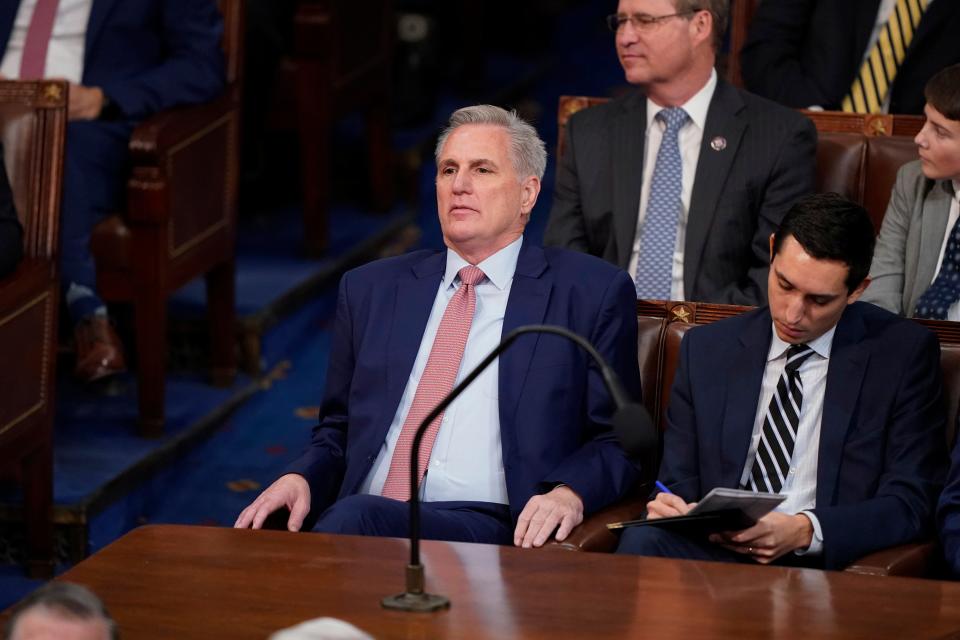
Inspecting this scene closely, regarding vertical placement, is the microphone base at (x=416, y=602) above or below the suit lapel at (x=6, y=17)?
below

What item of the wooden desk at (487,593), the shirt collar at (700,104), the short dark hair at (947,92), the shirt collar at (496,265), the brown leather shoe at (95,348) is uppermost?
the short dark hair at (947,92)

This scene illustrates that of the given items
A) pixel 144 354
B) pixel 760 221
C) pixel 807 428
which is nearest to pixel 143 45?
pixel 144 354

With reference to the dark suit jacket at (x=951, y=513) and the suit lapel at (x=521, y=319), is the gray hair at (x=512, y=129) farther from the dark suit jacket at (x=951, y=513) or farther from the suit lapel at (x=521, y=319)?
the dark suit jacket at (x=951, y=513)

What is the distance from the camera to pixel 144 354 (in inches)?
168

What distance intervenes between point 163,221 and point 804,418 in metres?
2.10

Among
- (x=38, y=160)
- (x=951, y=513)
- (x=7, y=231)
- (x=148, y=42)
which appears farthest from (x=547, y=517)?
(x=148, y=42)

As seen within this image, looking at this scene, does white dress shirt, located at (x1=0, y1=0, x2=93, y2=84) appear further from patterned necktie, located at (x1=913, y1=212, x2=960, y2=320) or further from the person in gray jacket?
patterned necktie, located at (x1=913, y1=212, x2=960, y2=320)

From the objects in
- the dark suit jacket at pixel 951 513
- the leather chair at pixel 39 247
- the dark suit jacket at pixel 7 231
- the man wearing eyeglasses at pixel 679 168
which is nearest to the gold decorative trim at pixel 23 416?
the leather chair at pixel 39 247

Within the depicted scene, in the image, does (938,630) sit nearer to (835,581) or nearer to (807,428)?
(835,581)

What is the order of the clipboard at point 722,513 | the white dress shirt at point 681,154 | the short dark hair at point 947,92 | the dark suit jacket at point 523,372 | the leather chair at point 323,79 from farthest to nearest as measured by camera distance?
the leather chair at point 323,79 < the white dress shirt at point 681,154 < the short dark hair at point 947,92 < the dark suit jacket at point 523,372 < the clipboard at point 722,513

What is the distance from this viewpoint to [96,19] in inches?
175

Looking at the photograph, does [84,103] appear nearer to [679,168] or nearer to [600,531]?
[679,168]

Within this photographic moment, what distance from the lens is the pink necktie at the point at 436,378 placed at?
9.32 ft

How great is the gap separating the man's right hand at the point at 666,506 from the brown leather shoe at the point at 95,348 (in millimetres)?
2029
